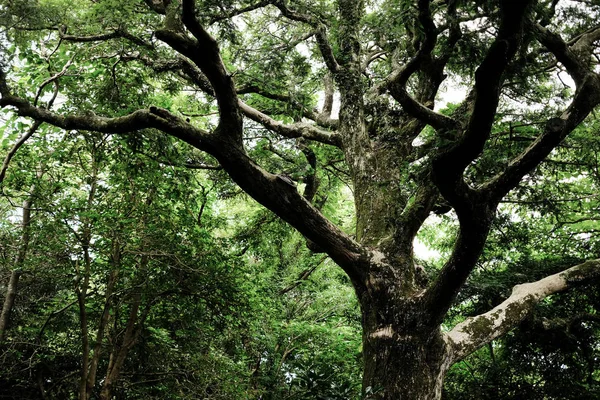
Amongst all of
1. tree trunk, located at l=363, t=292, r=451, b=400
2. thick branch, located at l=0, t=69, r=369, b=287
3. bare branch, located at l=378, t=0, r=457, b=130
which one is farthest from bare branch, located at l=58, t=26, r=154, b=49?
tree trunk, located at l=363, t=292, r=451, b=400

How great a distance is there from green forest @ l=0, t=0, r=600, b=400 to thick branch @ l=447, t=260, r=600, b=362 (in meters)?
0.02

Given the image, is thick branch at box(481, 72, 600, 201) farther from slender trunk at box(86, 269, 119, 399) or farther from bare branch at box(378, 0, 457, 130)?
slender trunk at box(86, 269, 119, 399)

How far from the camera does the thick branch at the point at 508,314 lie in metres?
4.21

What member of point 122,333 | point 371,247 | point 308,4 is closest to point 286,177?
point 371,247

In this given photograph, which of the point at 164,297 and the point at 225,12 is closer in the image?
the point at 225,12

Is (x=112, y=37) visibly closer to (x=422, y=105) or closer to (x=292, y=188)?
(x=292, y=188)

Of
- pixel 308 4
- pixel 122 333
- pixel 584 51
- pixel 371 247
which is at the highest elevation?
pixel 308 4

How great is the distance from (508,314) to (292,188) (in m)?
2.86

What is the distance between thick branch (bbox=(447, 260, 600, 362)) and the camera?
13.8ft

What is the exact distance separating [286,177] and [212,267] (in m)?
1.91

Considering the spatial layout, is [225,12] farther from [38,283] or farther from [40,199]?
[38,283]

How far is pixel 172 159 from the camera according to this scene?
4.72 m

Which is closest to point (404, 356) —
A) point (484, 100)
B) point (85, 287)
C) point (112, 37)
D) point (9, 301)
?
point (484, 100)

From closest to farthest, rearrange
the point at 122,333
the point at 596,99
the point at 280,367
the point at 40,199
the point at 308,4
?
1. the point at 596,99
2. the point at 40,199
3. the point at 308,4
4. the point at 122,333
5. the point at 280,367
